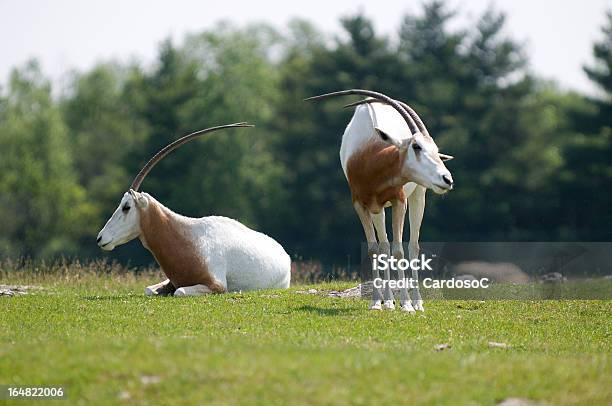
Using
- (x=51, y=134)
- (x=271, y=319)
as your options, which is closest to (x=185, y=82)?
(x=51, y=134)

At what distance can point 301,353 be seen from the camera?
29.7ft

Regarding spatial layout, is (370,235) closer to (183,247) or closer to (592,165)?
(183,247)

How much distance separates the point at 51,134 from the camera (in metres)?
59.5

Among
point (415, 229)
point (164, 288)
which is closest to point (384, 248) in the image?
point (415, 229)

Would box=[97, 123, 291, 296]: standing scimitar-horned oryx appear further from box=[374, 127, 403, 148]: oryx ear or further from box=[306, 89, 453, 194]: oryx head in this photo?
box=[306, 89, 453, 194]: oryx head

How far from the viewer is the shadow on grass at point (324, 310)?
1321cm

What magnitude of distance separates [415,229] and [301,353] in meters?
5.15

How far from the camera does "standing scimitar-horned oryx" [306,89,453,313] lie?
1259cm

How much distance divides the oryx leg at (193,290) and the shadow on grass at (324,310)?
8.35ft

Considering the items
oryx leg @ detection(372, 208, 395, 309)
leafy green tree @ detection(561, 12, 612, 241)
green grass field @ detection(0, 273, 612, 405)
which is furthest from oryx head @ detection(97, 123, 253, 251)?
leafy green tree @ detection(561, 12, 612, 241)

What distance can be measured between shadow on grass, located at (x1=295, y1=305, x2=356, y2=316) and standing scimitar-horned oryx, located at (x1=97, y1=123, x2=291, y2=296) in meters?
2.73

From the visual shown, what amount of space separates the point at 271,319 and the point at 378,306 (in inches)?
68.7

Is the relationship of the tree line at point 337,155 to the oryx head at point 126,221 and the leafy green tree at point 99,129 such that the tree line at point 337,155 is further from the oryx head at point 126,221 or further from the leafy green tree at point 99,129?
the oryx head at point 126,221

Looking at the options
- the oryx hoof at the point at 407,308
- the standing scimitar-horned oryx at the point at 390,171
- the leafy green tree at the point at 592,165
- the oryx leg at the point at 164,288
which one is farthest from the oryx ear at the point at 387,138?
the leafy green tree at the point at 592,165
